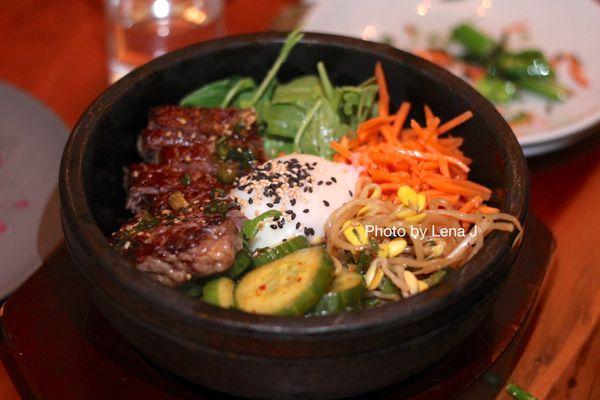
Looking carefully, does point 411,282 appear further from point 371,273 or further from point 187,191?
point 187,191

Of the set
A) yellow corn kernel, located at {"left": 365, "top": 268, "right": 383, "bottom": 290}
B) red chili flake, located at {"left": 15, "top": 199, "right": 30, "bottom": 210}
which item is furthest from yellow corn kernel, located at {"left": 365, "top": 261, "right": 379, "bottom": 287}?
red chili flake, located at {"left": 15, "top": 199, "right": 30, "bottom": 210}

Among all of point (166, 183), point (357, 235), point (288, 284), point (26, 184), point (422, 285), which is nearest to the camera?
point (288, 284)

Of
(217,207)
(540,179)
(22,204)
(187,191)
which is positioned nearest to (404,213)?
Result: (217,207)

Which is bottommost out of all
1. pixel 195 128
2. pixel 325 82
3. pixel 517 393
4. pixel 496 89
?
pixel 517 393

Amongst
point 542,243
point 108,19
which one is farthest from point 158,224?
point 108,19

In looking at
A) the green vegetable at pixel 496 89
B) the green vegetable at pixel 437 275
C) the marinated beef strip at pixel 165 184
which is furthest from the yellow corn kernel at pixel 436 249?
the green vegetable at pixel 496 89

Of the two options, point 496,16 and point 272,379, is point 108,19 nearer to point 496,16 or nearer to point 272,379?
point 496,16

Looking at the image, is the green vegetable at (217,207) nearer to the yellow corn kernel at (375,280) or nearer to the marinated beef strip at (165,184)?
the marinated beef strip at (165,184)
